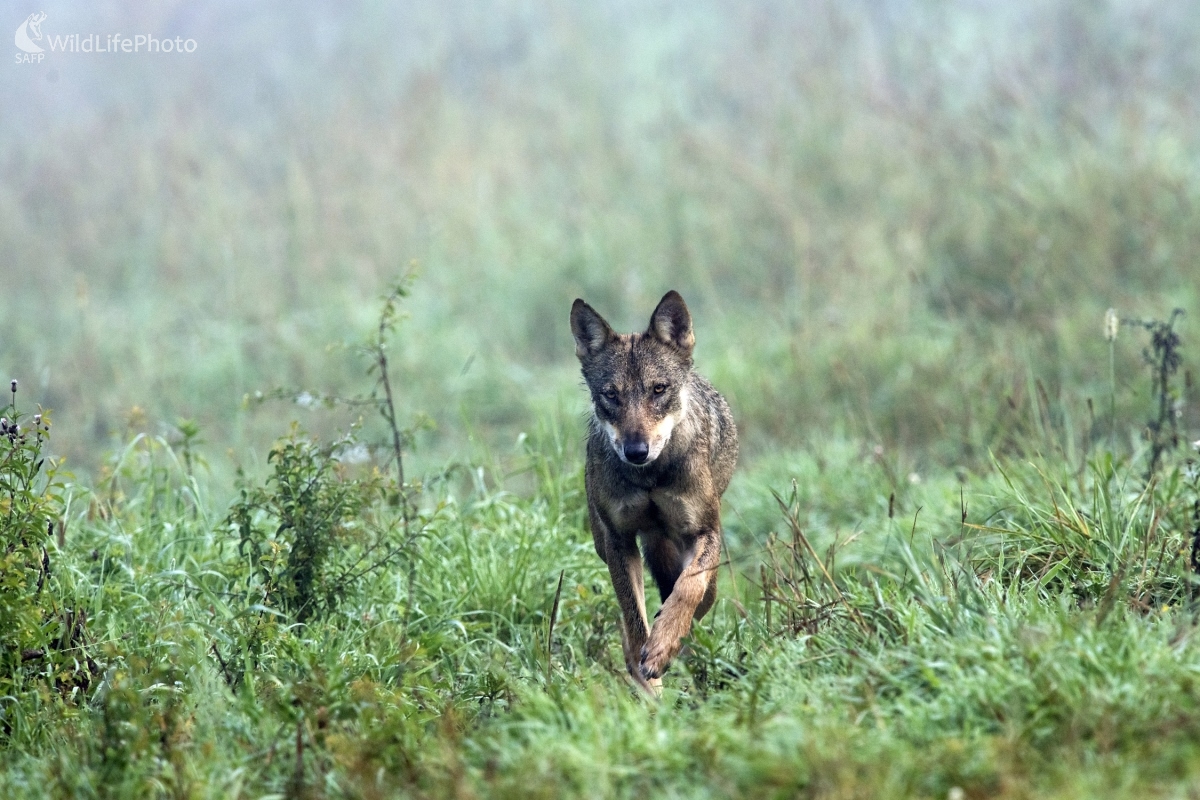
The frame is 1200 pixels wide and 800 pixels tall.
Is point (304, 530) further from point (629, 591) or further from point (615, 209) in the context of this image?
point (615, 209)

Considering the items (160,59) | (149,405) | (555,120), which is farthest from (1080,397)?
(160,59)

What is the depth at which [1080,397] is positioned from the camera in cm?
777

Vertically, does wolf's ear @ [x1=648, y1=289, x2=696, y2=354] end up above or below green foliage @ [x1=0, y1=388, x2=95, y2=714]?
above

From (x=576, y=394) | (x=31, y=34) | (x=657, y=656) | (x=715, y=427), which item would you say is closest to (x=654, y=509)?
(x=715, y=427)

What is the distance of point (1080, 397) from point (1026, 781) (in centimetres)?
517

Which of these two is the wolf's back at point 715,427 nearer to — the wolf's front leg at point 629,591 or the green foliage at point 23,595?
the wolf's front leg at point 629,591

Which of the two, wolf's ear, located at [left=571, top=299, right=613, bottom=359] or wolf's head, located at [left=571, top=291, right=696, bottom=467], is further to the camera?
wolf's ear, located at [left=571, top=299, right=613, bottom=359]

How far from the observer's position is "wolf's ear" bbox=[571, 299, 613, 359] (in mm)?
5395

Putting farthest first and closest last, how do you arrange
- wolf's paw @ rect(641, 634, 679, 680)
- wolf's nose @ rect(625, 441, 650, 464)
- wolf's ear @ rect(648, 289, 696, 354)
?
wolf's ear @ rect(648, 289, 696, 354) → wolf's nose @ rect(625, 441, 650, 464) → wolf's paw @ rect(641, 634, 679, 680)

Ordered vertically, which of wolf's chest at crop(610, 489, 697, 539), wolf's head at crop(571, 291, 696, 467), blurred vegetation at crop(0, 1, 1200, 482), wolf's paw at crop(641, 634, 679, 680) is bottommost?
wolf's paw at crop(641, 634, 679, 680)

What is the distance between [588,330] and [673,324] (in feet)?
1.18

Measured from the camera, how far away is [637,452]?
4781mm

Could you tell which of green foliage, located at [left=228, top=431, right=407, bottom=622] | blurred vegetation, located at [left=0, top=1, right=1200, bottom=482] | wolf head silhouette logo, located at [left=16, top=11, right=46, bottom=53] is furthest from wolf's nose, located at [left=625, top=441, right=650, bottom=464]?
wolf head silhouette logo, located at [left=16, top=11, right=46, bottom=53]

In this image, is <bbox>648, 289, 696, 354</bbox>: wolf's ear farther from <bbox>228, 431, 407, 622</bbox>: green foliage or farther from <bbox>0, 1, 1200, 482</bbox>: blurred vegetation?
<bbox>0, 1, 1200, 482</bbox>: blurred vegetation
